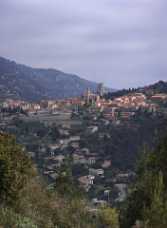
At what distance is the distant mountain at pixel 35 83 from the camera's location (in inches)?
4648

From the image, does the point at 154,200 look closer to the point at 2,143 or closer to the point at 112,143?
the point at 2,143

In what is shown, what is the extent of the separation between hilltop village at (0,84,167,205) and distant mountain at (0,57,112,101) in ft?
61.7

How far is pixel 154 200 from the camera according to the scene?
52.1 ft

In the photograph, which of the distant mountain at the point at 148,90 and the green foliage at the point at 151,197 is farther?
the distant mountain at the point at 148,90

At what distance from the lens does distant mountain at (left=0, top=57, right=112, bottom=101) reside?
387 ft

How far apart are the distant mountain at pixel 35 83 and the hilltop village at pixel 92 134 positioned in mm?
18799

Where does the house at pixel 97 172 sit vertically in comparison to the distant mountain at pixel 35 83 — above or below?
below

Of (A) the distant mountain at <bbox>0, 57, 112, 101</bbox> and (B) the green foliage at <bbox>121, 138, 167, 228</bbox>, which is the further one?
(A) the distant mountain at <bbox>0, 57, 112, 101</bbox>

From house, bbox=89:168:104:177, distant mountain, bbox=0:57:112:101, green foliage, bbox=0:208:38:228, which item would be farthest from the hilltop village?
distant mountain, bbox=0:57:112:101

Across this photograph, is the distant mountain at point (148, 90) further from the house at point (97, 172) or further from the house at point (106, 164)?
the house at point (97, 172)

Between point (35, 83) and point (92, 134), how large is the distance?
67.4 meters

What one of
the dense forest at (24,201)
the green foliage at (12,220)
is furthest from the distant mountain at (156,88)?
the green foliage at (12,220)

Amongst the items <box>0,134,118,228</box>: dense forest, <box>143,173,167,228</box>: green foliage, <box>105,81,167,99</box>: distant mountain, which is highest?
<box>105,81,167,99</box>: distant mountain

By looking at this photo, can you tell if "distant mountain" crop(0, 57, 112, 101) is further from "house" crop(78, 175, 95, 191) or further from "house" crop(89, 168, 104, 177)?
"house" crop(78, 175, 95, 191)
